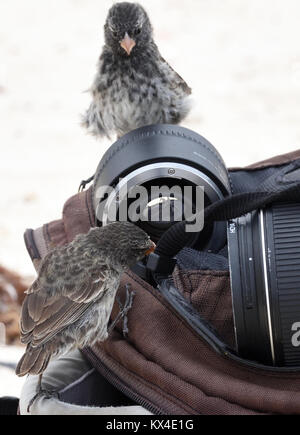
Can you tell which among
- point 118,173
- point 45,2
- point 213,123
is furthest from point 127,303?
point 45,2

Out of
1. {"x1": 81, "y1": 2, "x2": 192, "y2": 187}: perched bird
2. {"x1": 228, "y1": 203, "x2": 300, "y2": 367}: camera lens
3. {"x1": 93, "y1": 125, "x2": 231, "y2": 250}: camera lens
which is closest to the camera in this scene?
{"x1": 228, "y1": 203, "x2": 300, "y2": 367}: camera lens

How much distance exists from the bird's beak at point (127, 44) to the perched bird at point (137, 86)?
0.11 feet

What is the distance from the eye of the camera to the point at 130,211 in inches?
72.1

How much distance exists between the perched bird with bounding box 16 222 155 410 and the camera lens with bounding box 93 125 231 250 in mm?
93

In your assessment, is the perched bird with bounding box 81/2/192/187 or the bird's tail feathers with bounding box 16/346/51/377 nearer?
the bird's tail feathers with bounding box 16/346/51/377

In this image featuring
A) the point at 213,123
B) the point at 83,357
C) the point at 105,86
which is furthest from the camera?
the point at 213,123

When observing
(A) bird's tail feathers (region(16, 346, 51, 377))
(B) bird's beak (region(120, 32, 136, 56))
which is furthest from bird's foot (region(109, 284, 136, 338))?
(B) bird's beak (region(120, 32, 136, 56))

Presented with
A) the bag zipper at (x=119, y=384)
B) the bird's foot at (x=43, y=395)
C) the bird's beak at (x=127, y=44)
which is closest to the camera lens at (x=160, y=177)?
the bag zipper at (x=119, y=384)

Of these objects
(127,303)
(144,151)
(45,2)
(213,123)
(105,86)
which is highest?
(45,2)

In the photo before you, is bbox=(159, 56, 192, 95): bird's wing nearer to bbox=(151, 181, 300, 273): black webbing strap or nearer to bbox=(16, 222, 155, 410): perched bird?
bbox=(16, 222, 155, 410): perched bird

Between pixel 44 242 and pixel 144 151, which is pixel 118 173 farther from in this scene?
pixel 44 242

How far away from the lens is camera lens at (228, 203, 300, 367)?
1523 mm

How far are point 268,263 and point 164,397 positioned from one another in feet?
1.08

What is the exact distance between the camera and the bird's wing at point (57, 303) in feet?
5.38
